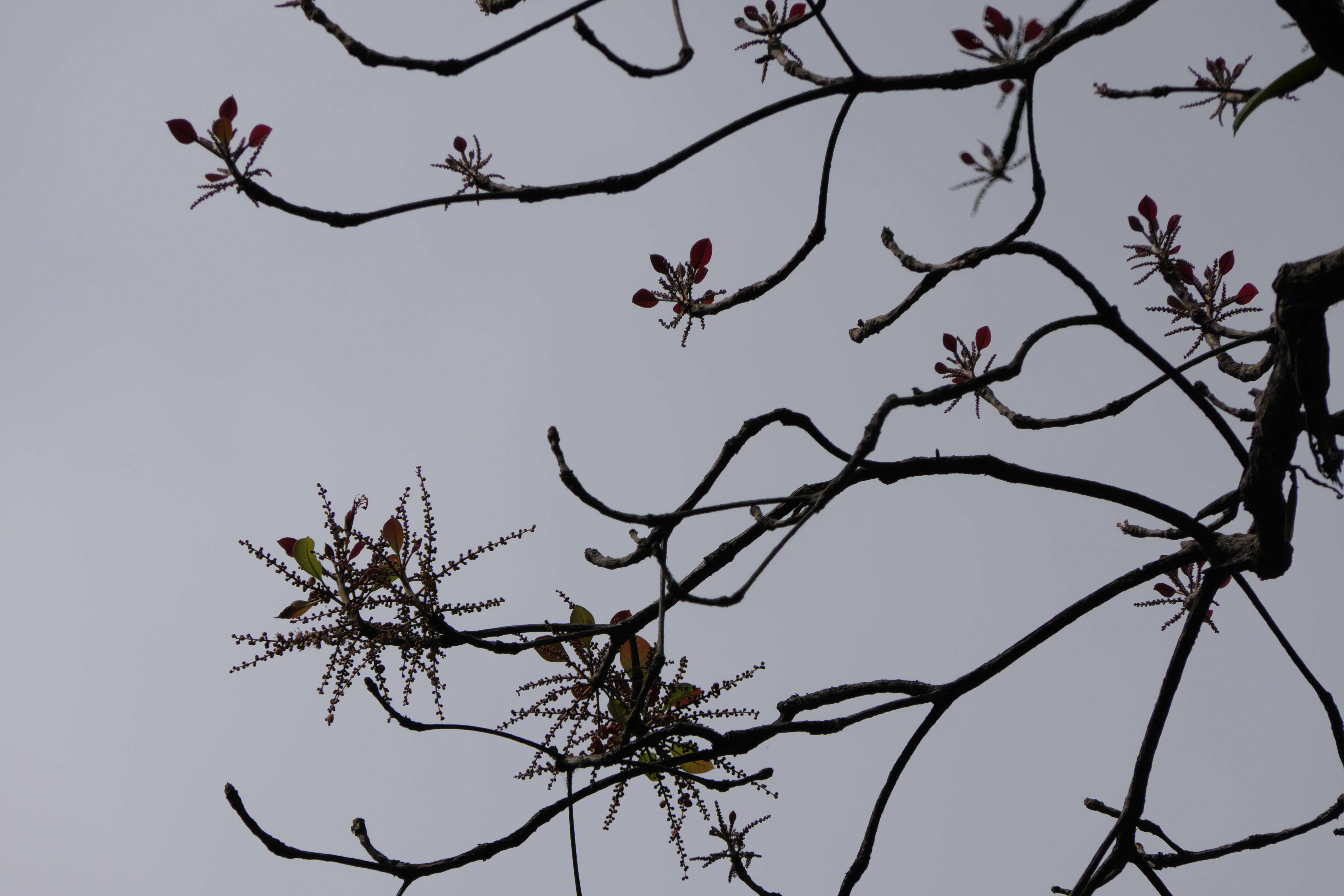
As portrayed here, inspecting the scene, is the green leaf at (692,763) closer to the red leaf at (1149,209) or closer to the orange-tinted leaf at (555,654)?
the orange-tinted leaf at (555,654)

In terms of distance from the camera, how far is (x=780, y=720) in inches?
56.6

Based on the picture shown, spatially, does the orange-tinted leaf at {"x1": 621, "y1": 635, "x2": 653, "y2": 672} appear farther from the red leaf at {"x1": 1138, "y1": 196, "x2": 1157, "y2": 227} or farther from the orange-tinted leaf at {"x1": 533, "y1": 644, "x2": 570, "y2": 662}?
the red leaf at {"x1": 1138, "y1": 196, "x2": 1157, "y2": 227}

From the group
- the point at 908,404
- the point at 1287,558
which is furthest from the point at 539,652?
the point at 1287,558

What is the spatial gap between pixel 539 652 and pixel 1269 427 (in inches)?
54.9

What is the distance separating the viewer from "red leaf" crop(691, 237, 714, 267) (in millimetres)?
2289

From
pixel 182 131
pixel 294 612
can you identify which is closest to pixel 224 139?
pixel 182 131

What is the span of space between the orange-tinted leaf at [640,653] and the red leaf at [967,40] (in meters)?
1.31

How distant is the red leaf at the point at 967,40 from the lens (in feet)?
4.94

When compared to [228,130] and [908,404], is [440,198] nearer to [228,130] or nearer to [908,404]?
[228,130]

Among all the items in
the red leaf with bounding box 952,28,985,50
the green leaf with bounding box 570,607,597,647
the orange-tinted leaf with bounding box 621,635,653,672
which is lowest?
the orange-tinted leaf with bounding box 621,635,653,672

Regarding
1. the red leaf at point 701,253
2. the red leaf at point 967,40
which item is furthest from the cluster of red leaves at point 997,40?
the red leaf at point 701,253

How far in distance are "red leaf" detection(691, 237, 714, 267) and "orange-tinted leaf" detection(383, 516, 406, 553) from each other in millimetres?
1130

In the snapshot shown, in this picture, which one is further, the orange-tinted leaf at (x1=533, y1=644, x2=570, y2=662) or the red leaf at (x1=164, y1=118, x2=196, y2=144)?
the orange-tinted leaf at (x1=533, y1=644, x2=570, y2=662)

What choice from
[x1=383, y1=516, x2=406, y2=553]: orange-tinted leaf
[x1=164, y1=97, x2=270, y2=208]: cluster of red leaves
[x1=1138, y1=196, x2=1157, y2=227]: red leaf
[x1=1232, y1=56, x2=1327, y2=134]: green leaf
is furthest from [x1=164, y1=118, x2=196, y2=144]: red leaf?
[x1=1138, y1=196, x2=1157, y2=227]: red leaf
